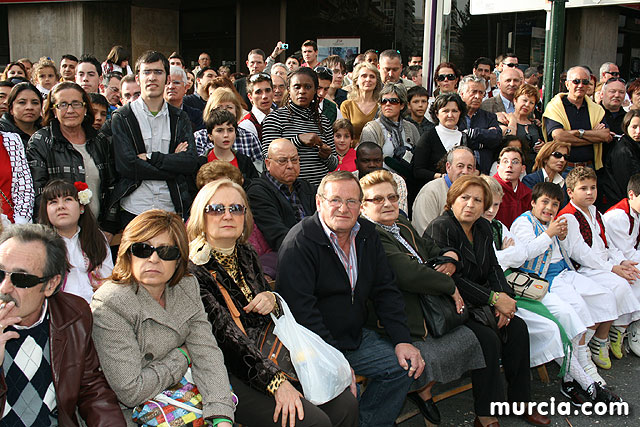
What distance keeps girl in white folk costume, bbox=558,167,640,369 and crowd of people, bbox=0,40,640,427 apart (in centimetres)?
2

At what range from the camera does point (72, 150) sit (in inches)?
176

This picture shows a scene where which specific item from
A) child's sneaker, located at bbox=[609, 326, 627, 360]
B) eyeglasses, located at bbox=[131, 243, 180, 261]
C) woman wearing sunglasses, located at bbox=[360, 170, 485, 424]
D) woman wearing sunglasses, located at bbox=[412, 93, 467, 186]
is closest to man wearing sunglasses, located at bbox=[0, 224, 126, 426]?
eyeglasses, located at bbox=[131, 243, 180, 261]

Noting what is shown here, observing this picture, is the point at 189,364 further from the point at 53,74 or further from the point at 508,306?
the point at 53,74

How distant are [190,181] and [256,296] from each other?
1999 millimetres

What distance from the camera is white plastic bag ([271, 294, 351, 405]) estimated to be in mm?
3164

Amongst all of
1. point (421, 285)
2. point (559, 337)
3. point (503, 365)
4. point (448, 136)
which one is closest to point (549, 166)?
point (448, 136)

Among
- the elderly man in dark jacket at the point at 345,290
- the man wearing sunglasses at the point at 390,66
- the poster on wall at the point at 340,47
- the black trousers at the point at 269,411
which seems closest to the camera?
the black trousers at the point at 269,411

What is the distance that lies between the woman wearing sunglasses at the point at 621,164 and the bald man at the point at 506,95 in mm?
1301

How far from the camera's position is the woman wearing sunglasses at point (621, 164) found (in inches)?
261

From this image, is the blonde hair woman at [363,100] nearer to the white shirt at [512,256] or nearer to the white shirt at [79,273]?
the white shirt at [512,256]

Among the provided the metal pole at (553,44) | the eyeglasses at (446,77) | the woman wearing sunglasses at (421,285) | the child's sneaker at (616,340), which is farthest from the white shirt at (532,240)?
the eyeglasses at (446,77)

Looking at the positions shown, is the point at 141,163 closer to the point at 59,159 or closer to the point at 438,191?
the point at 59,159

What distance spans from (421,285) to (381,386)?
2.37 feet

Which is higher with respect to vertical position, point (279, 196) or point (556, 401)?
point (279, 196)
